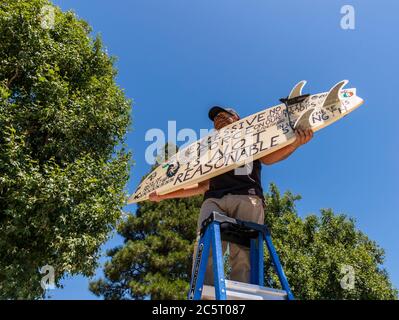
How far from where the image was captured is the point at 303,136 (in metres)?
3.01

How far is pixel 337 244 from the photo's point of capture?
15445 mm

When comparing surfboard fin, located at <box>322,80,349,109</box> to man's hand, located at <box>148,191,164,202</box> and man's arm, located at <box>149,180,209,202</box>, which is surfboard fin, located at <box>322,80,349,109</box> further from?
man's hand, located at <box>148,191,164,202</box>

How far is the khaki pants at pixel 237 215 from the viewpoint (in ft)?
9.43

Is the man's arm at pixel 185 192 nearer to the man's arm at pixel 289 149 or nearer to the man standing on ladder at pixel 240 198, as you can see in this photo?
the man standing on ladder at pixel 240 198

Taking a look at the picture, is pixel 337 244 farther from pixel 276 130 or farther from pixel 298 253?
pixel 276 130

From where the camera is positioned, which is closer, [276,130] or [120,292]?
[276,130]

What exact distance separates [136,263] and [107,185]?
8.76m

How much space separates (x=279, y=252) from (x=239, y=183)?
12.2 meters

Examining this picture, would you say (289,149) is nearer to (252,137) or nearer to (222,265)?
(252,137)

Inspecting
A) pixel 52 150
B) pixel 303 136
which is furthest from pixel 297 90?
pixel 52 150

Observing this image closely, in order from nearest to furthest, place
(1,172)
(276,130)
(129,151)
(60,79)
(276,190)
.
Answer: (276,130) → (1,172) → (60,79) → (129,151) → (276,190)

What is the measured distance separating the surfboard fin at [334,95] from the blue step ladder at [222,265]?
1.25 m
